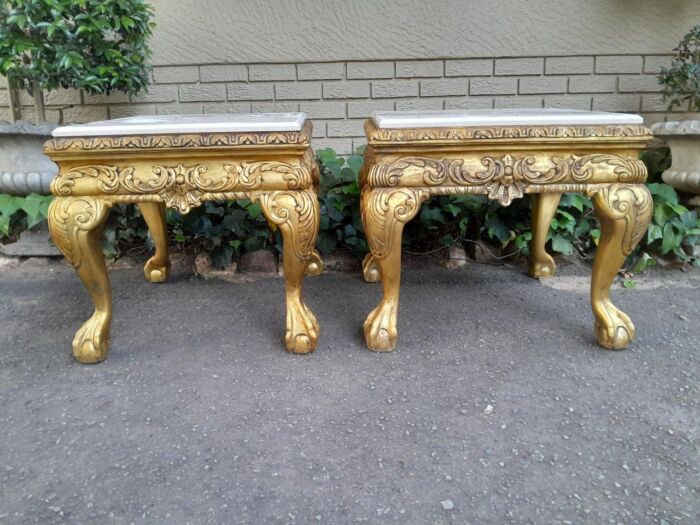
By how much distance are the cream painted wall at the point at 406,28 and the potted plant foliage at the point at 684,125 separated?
286 mm

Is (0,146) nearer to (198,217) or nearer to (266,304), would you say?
(198,217)

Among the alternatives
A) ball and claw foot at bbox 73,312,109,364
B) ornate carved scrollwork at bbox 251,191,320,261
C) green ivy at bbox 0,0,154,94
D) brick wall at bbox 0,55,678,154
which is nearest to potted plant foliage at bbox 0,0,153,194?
green ivy at bbox 0,0,154,94

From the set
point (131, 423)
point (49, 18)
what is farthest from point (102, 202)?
point (49, 18)

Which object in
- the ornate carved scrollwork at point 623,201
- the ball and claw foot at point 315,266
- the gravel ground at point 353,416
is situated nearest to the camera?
the gravel ground at point 353,416

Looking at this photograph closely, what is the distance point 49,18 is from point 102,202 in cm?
131

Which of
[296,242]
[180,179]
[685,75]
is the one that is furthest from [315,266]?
[685,75]

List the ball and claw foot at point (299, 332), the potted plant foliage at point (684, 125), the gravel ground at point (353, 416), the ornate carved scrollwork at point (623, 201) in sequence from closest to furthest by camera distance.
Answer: the gravel ground at point (353, 416) < the ornate carved scrollwork at point (623, 201) < the ball and claw foot at point (299, 332) < the potted plant foliage at point (684, 125)

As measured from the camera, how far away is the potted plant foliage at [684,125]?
2.51 meters

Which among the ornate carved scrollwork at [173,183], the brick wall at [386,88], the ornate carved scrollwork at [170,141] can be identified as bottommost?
the ornate carved scrollwork at [173,183]

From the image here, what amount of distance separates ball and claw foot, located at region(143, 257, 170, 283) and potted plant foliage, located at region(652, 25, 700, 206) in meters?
2.56

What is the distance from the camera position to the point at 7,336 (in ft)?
6.78

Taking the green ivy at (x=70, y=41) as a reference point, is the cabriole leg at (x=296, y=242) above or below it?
below

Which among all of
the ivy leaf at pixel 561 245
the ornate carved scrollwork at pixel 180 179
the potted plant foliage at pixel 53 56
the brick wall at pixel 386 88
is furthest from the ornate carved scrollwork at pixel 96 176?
the ivy leaf at pixel 561 245

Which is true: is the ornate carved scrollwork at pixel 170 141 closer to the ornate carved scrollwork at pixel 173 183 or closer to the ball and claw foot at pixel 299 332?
the ornate carved scrollwork at pixel 173 183
